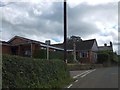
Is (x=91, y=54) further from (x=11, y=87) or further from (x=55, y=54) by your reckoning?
(x=11, y=87)

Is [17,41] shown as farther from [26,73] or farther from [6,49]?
[26,73]

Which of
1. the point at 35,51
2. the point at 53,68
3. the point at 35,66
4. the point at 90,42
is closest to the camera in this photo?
the point at 35,66

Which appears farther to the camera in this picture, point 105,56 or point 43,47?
point 105,56

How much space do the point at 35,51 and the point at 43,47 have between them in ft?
8.31

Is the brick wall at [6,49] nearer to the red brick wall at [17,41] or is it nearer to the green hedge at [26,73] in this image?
the red brick wall at [17,41]

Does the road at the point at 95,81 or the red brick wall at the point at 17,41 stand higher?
the red brick wall at the point at 17,41

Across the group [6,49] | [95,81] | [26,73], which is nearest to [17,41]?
[6,49]

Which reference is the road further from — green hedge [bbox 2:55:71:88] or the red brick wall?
the red brick wall

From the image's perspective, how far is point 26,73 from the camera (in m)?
12.7

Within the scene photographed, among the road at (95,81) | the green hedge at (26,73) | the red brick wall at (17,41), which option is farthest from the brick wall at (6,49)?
the green hedge at (26,73)

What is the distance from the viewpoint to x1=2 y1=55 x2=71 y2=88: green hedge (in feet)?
35.2

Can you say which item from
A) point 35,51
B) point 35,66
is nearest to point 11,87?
point 35,66

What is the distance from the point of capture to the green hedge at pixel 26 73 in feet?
35.2

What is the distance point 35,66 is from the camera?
14.2 m
